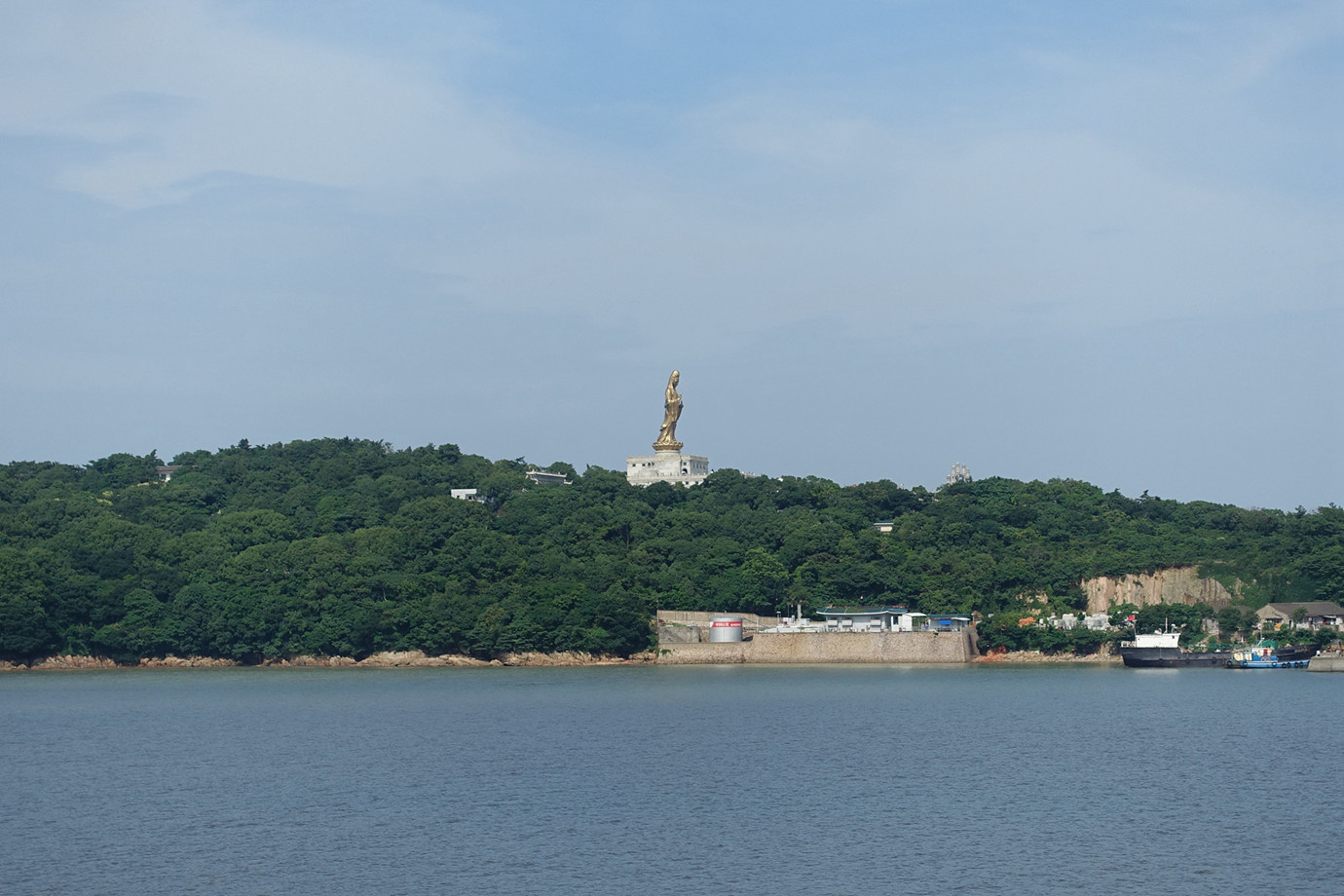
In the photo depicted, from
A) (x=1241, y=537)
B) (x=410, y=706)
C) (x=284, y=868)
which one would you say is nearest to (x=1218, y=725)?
(x=410, y=706)

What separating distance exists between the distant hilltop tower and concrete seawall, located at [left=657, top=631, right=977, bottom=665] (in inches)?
1380

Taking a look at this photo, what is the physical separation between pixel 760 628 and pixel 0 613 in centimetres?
3835

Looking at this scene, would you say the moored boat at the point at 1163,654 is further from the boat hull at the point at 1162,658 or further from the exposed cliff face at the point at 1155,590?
the exposed cliff face at the point at 1155,590

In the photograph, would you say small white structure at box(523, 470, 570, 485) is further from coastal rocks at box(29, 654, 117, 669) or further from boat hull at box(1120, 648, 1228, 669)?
boat hull at box(1120, 648, 1228, 669)

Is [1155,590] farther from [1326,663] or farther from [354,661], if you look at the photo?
[354,661]

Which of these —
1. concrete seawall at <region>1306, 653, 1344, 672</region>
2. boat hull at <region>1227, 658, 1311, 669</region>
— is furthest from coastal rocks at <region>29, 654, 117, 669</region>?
concrete seawall at <region>1306, 653, 1344, 672</region>

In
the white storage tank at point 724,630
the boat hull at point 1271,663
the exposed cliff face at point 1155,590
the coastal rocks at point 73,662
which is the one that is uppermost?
the exposed cliff face at point 1155,590

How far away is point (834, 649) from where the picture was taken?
77.6 metres

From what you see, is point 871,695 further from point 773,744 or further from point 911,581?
point 911,581

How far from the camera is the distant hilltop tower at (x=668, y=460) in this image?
113 m

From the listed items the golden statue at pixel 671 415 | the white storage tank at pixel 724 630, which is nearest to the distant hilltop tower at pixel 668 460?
the golden statue at pixel 671 415

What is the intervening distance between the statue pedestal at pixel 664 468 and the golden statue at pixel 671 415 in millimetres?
386

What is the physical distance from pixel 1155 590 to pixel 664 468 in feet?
137

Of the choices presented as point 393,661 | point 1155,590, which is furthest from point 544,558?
point 1155,590
